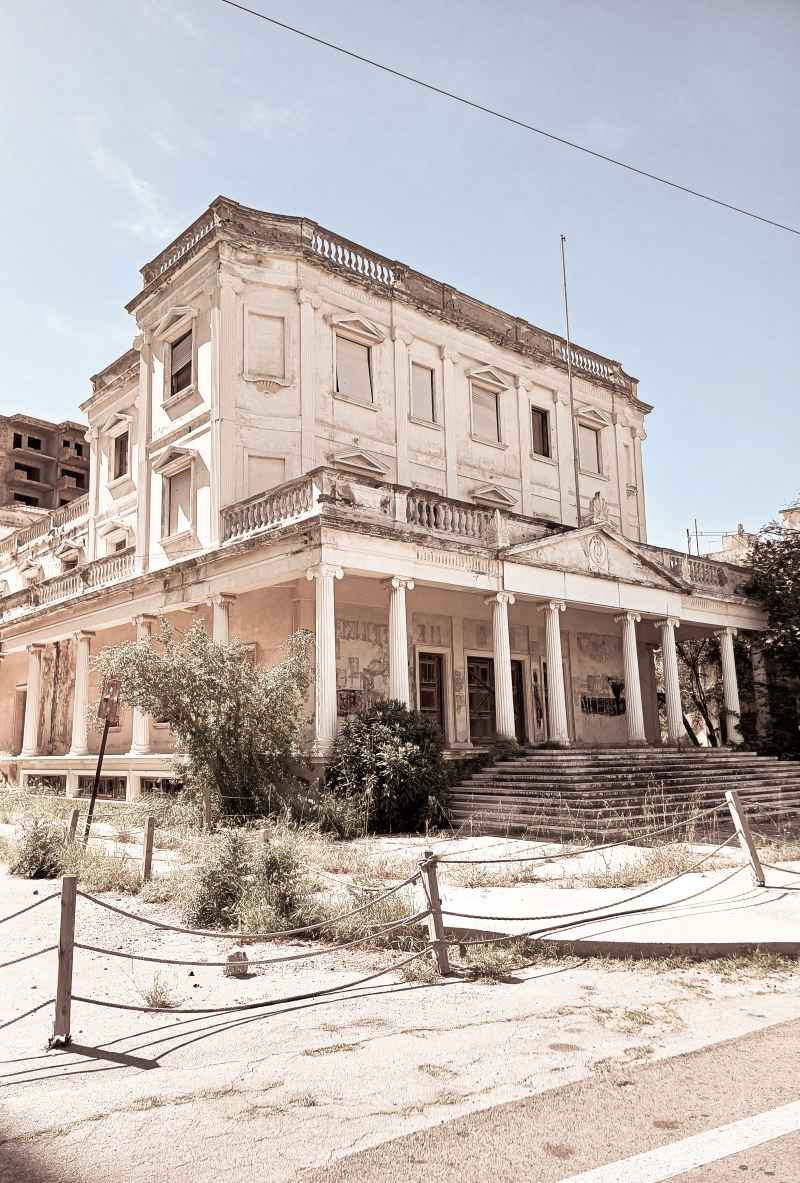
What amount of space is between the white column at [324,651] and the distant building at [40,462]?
4160 cm

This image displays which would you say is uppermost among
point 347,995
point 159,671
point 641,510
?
point 641,510

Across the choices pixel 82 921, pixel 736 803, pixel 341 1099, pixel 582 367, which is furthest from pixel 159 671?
pixel 582 367

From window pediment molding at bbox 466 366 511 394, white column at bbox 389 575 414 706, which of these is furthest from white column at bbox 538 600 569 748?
window pediment molding at bbox 466 366 511 394

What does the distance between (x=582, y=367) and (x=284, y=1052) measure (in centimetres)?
2557

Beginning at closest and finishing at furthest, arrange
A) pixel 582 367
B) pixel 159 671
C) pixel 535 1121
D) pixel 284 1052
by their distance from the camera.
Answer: pixel 535 1121 → pixel 284 1052 → pixel 159 671 → pixel 582 367

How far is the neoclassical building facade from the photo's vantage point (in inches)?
685

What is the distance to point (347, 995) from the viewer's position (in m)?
6.00

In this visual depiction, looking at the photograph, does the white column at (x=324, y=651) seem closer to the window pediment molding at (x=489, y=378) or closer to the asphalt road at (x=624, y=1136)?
the window pediment molding at (x=489, y=378)

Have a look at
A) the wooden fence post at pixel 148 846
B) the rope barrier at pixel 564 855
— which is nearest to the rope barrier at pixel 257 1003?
the rope barrier at pixel 564 855

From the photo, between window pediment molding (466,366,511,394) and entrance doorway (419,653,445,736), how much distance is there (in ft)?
26.7

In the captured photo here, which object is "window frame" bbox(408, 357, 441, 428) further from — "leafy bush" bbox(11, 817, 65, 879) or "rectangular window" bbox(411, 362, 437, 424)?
"leafy bush" bbox(11, 817, 65, 879)

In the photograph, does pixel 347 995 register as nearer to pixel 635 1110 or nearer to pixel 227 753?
pixel 635 1110

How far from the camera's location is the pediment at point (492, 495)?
2339 centimetres

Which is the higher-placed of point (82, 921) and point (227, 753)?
point (227, 753)
